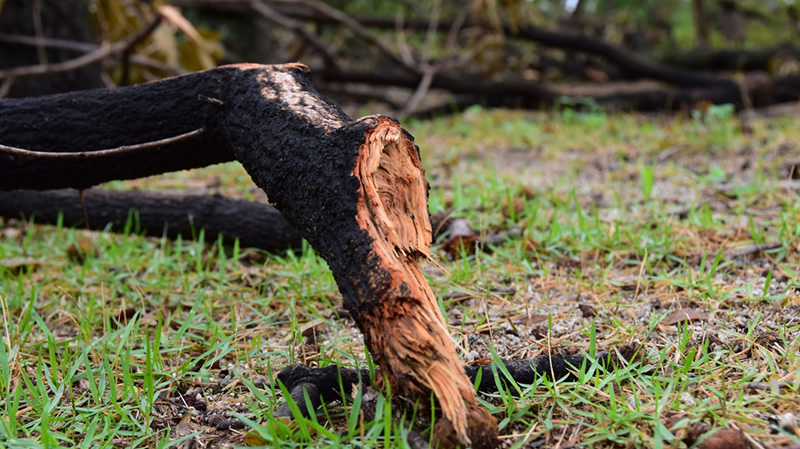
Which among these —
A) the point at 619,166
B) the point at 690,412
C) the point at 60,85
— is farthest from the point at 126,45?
the point at 690,412

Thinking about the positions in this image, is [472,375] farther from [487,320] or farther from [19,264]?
[19,264]

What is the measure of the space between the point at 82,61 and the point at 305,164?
322cm

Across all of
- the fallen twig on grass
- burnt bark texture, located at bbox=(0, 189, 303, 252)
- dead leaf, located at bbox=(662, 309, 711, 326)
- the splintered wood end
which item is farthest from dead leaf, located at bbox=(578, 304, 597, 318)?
burnt bark texture, located at bbox=(0, 189, 303, 252)

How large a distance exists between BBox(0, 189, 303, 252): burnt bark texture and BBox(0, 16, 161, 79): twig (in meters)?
1.38

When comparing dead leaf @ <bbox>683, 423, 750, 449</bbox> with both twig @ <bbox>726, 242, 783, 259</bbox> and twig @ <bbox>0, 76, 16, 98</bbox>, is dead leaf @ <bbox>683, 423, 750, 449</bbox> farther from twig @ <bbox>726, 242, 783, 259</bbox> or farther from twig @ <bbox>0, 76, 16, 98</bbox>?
twig @ <bbox>0, 76, 16, 98</bbox>

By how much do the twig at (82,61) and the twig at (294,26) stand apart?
4.03ft

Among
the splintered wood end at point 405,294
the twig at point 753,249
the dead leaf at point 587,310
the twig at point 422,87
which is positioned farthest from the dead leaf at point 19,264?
the twig at point 422,87

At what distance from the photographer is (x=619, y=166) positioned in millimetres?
3982

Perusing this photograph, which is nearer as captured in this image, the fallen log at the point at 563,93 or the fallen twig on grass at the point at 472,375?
the fallen twig on grass at the point at 472,375

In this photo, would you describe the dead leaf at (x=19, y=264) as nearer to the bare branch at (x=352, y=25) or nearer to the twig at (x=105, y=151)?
the twig at (x=105, y=151)

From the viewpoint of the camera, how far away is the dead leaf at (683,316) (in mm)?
1757

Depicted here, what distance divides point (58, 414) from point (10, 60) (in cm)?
369

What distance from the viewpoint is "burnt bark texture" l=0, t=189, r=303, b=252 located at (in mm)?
2615

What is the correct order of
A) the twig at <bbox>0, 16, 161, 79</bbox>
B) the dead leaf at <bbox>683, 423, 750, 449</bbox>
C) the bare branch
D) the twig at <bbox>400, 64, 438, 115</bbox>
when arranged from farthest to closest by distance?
the twig at <bbox>400, 64, 438, 115</bbox> → the bare branch → the twig at <bbox>0, 16, 161, 79</bbox> → the dead leaf at <bbox>683, 423, 750, 449</bbox>
